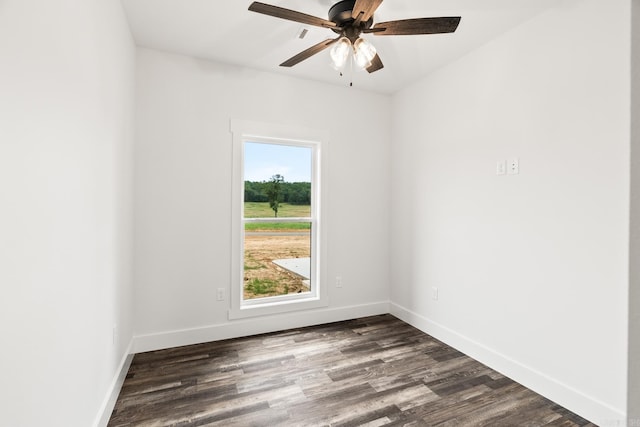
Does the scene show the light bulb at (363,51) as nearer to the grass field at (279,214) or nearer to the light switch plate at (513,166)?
the light switch plate at (513,166)

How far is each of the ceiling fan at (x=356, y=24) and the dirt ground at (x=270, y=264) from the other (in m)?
1.85

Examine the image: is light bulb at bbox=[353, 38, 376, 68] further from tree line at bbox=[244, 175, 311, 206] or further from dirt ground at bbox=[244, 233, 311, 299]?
dirt ground at bbox=[244, 233, 311, 299]

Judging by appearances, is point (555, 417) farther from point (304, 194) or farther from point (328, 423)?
point (304, 194)

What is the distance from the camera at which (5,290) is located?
34.5 inches

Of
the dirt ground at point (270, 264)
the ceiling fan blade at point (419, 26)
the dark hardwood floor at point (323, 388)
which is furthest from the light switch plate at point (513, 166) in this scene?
the dirt ground at point (270, 264)

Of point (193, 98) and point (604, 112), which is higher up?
point (193, 98)

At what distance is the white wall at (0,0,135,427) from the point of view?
900mm

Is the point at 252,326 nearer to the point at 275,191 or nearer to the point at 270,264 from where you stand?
the point at 270,264

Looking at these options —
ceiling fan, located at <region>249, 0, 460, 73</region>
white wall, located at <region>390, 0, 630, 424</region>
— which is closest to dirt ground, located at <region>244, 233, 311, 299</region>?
white wall, located at <region>390, 0, 630, 424</region>

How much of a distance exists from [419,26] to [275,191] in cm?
206

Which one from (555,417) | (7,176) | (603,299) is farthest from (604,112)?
(7,176)

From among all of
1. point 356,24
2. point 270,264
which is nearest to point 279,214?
point 270,264

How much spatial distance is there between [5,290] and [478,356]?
2.98 metres

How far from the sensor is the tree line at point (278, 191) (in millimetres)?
3240
